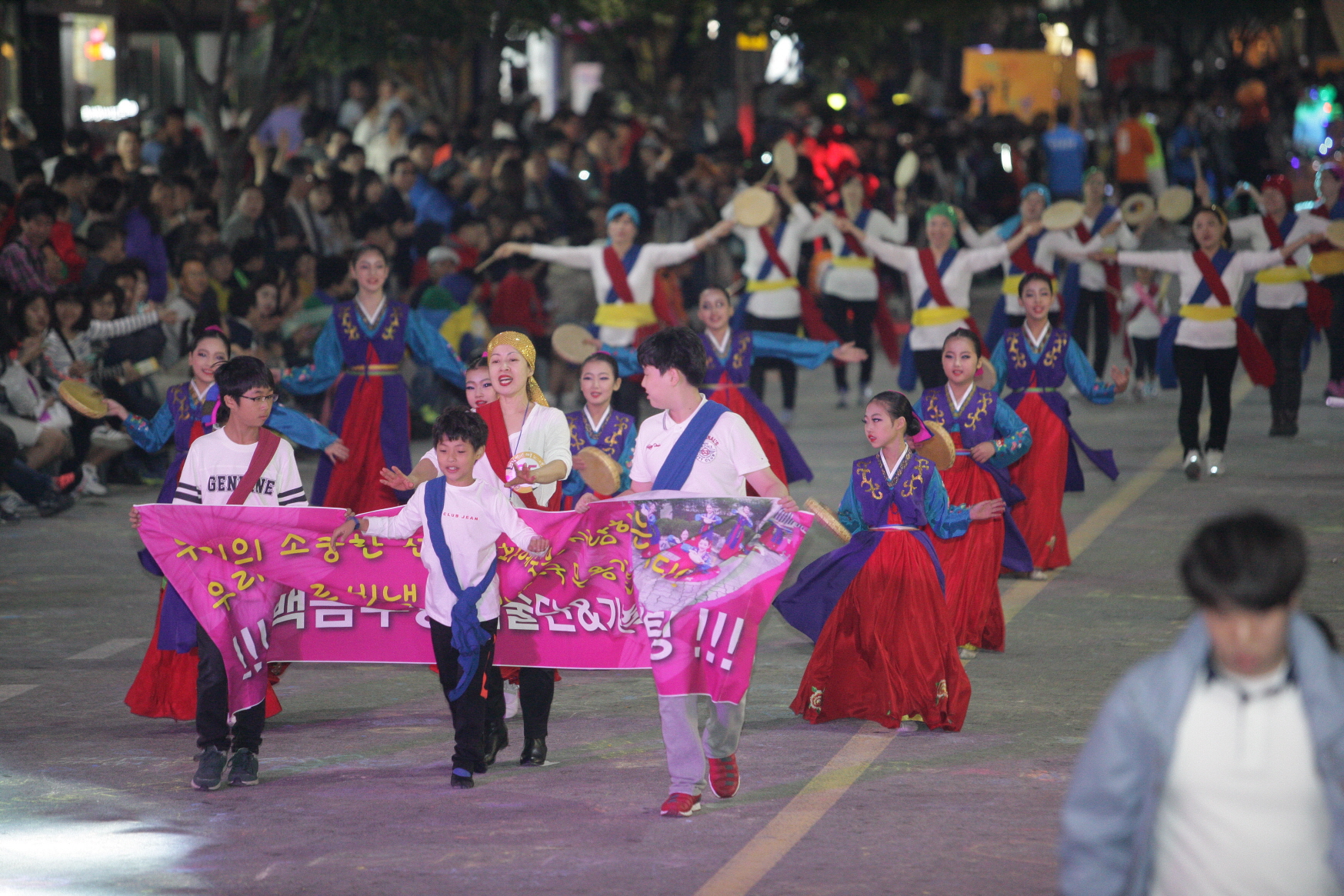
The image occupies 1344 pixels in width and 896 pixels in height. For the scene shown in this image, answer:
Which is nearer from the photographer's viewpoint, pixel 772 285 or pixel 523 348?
pixel 523 348

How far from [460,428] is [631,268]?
7.03 m

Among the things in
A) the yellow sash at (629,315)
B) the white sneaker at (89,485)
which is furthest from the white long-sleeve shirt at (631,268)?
the white sneaker at (89,485)

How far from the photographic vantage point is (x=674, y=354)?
20.9 ft

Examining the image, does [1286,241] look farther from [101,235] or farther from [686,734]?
[686,734]

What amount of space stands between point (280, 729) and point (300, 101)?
15810 millimetres

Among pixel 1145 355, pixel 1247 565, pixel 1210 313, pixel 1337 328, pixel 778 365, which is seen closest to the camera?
pixel 1247 565

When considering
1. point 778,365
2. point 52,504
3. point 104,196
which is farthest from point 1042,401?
point 104,196

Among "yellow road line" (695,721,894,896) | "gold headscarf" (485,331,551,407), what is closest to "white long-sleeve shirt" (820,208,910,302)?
"gold headscarf" (485,331,551,407)

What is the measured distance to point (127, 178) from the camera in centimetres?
1644

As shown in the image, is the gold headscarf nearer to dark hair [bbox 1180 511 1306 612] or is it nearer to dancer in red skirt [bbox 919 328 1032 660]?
dancer in red skirt [bbox 919 328 1032 660]

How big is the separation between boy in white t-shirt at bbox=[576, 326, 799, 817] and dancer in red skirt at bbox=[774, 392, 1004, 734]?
0.91 m

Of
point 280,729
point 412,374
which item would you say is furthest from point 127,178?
point 280,729

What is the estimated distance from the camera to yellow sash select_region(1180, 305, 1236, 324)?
41.4 feet

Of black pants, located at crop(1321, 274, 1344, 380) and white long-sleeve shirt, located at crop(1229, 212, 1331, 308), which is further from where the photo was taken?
black pants, located at crop(1321, 274, 1344, 380)
